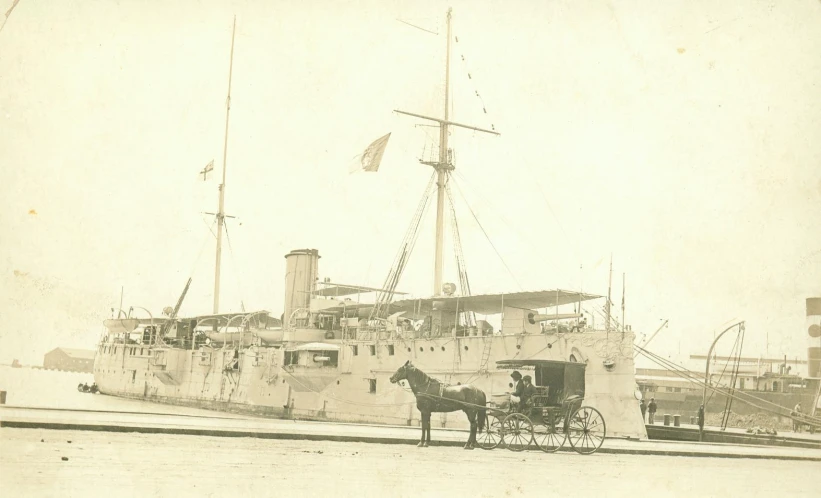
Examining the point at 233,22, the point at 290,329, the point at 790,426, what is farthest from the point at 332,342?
the point at 790,426

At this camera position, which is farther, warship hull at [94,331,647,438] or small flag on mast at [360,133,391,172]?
small flag on mast at [360,133,391,172]

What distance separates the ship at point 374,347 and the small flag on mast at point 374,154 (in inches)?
4.3

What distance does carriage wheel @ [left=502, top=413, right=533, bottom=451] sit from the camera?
13133mm

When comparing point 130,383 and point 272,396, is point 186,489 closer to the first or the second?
point 272,396

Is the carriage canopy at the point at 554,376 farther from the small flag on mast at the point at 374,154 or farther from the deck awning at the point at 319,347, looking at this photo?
the deck awning at the point at 319,347

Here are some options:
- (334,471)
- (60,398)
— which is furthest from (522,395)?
(60,398)

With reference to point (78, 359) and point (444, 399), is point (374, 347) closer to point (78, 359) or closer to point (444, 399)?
point (444, 399)

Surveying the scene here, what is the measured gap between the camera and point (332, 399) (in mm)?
23969

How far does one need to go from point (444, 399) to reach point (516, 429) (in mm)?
Result: 1371

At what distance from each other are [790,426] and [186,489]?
2975 centimetres

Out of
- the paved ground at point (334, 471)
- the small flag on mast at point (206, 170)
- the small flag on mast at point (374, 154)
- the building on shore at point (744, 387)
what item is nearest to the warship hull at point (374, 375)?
the paved ground at point (334, 471)

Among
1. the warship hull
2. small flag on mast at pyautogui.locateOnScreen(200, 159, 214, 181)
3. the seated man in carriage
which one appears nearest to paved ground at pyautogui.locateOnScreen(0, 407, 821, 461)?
the seated man in carriage

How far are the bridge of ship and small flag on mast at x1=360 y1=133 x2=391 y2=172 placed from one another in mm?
4213

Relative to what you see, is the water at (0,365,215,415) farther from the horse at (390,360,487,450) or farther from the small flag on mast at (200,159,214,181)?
the horse at (390,360,487,450)
